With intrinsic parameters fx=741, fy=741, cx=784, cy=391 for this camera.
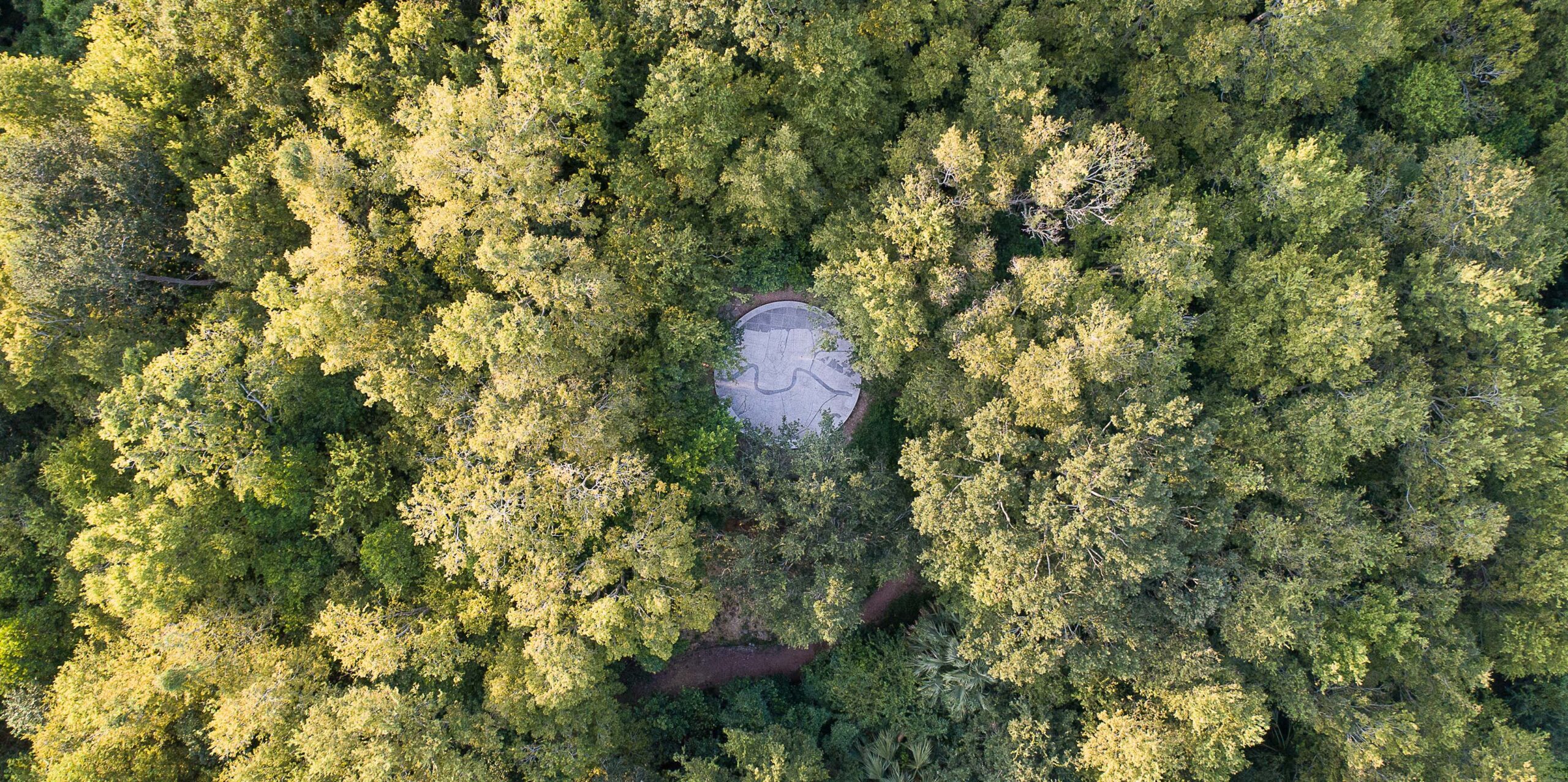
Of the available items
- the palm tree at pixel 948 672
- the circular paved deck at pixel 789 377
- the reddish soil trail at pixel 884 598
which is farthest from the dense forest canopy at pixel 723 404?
the reddish soil trail at pixel 884 598

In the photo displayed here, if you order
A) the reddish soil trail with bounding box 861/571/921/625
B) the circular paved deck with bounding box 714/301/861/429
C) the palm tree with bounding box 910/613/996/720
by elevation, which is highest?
the circular paved deck with bounding box 714/301/861/429

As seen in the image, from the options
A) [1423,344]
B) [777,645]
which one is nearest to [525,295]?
[777,645]

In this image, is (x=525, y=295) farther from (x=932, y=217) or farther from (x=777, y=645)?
(x=777, y=645)

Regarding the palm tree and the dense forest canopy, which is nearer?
the dense forest canopy

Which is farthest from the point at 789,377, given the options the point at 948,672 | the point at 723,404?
the point at 948,672

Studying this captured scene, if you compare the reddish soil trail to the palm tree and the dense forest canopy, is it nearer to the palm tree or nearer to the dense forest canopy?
the palm tree

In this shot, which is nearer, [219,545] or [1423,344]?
[219,545]

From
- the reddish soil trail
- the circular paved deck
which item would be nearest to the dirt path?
the reddish soil trail

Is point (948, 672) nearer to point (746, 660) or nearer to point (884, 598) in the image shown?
point (884, 598)
